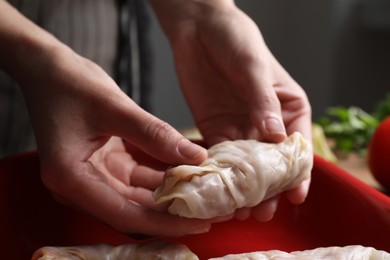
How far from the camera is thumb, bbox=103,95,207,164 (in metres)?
1.18

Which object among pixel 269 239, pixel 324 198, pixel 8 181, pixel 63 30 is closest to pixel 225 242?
pixel 269 239

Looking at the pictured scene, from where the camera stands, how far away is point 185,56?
176 cm

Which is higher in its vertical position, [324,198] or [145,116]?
[145,116]

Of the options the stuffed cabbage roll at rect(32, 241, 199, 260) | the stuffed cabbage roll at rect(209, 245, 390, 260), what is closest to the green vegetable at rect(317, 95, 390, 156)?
the stuffed cabbage roll at rect(209, 245, 390, 260)

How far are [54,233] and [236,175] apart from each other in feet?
1.56

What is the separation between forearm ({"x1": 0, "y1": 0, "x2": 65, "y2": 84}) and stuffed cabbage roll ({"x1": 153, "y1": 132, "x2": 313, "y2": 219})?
0.39 m

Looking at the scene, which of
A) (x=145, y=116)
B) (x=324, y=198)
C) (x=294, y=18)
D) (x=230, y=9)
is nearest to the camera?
(x=145, y=116)

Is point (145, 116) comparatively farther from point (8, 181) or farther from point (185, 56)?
point (185, 56)

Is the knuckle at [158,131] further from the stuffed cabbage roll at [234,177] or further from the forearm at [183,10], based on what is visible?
the forearm at [183,10]

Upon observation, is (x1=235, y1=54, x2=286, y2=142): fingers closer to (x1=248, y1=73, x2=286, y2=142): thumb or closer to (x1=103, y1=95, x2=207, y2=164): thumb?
(x1=248, y1=73, x2=286, y2=142): thumb

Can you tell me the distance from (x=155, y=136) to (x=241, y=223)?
0.45m

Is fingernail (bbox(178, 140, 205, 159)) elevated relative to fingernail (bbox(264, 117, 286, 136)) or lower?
elevated

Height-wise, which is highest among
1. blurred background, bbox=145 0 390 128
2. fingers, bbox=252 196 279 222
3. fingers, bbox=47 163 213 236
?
fingers, bbox=47 163 213 236

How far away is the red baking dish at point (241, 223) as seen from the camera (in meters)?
1.42
